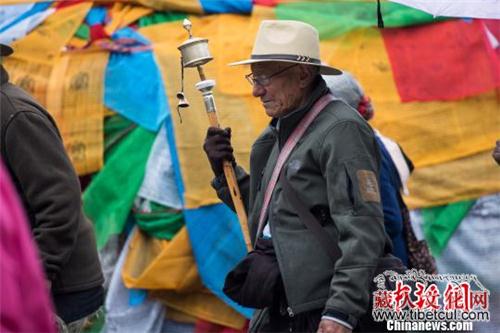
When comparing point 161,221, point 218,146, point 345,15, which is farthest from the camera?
point 345,15

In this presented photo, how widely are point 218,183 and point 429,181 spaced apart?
259cm

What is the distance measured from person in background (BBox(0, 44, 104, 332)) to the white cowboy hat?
0.84 m

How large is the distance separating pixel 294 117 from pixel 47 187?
1021 millimetres

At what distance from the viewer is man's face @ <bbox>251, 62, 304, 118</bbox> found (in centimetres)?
410

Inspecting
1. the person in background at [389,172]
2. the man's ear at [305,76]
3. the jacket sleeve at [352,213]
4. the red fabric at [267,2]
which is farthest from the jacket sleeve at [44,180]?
the red fabric at [267,2]

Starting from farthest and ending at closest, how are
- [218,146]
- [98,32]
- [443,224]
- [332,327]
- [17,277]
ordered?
[98,32] → [443,224] → [218,146] → [332,327] → [17,277]

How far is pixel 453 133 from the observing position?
675 cm

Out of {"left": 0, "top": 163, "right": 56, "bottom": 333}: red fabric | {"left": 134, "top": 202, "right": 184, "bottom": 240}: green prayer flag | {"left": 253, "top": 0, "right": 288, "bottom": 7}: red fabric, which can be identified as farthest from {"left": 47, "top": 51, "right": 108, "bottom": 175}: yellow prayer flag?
{"left": 0, "top": 163, "right": 56, "bottom": 333}: red fabric

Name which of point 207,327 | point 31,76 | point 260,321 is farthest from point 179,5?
point 260,321

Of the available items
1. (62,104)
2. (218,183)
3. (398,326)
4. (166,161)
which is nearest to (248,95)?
(166,161)

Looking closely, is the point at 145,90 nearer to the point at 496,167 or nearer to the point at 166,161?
the point at 166,161

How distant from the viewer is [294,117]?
4.05 meters

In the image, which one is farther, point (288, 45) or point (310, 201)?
point (288, 45)

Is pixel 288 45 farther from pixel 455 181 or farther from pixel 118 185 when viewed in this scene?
pixel 118 185
